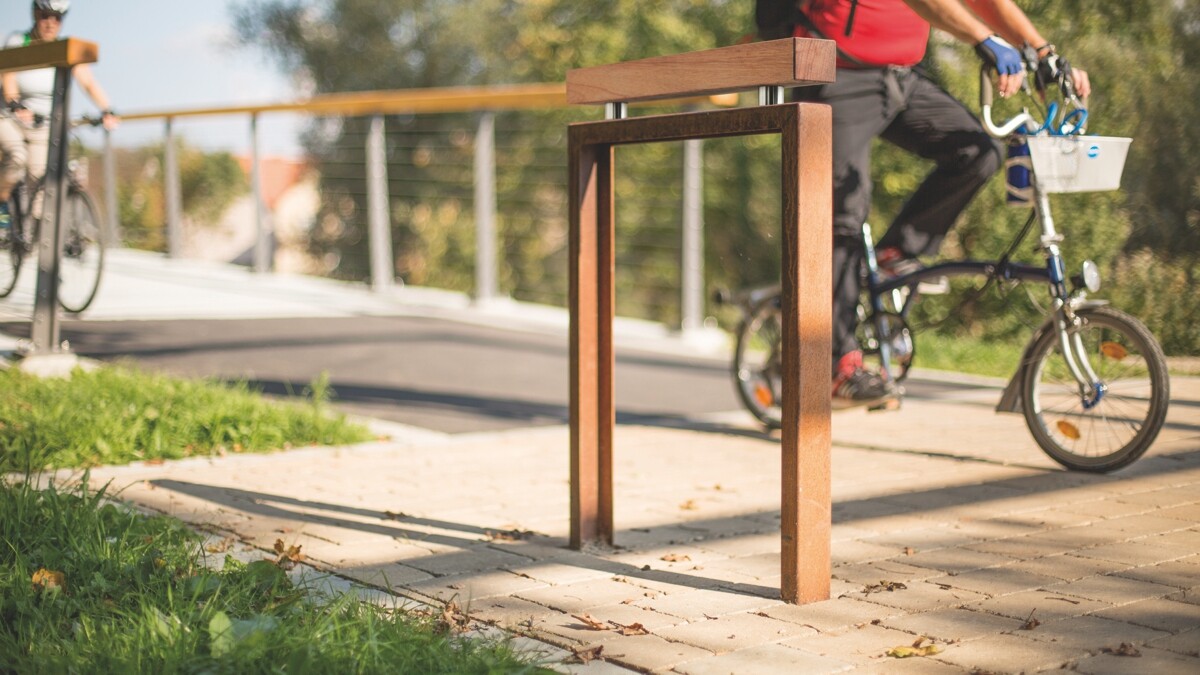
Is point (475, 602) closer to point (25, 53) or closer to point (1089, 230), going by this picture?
point (25, 53)

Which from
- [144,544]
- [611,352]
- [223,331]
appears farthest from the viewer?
[223,331]

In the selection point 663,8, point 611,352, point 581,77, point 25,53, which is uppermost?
point 663,8

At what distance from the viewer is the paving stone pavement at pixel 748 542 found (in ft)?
7.54

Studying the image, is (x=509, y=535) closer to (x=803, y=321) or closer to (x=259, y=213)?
(x=803, y=321)

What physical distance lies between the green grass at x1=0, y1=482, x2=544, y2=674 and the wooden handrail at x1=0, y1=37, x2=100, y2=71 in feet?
8.20

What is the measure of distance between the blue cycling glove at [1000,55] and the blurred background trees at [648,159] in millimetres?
737

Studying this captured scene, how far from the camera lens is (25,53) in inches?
202

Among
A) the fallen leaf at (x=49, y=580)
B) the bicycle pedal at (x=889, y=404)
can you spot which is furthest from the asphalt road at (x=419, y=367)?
the fallen leaf at (x=49, y=580)

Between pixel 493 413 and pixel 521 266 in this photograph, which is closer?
pixel 493 413

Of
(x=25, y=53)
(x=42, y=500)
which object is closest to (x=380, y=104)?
(x=25, y=53)

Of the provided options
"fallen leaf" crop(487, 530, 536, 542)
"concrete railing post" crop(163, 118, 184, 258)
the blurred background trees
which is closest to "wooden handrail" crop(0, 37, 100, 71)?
the blurred background trees

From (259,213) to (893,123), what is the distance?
7346 mm

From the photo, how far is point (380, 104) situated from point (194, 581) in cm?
725

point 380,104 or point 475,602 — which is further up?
point 380,104
